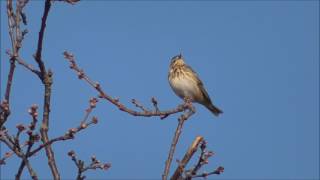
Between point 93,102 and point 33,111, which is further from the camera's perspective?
point 93,102

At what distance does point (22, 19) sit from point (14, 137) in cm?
92

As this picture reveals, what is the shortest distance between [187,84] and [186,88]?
15 centimetres

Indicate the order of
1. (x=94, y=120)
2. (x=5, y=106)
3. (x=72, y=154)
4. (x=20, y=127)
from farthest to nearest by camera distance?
(x=72, y=154) → (x=94, y=120) → (x=20, y=127) → (x=5, y=106)

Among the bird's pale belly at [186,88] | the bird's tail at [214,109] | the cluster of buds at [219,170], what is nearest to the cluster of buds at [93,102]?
the cluster of buds at [219,170]

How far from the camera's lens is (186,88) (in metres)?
12.6

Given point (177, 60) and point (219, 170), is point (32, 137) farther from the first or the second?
point (177, 60)

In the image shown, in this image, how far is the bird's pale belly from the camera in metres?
12.5

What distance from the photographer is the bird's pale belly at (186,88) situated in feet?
40.9

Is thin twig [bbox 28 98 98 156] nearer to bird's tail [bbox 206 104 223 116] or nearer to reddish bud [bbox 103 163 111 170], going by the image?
reddish bud [bbox 103 163 111 170]

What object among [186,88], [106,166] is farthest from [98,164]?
[186,88]

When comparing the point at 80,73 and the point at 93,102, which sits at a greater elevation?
the point at 80,73

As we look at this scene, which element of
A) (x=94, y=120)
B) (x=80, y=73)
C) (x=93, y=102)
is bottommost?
(x=94, y=120)

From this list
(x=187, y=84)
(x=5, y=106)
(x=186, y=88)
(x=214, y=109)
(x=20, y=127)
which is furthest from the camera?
(x=214, y=109)

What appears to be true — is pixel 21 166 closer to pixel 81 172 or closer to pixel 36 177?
pixel 36 177
